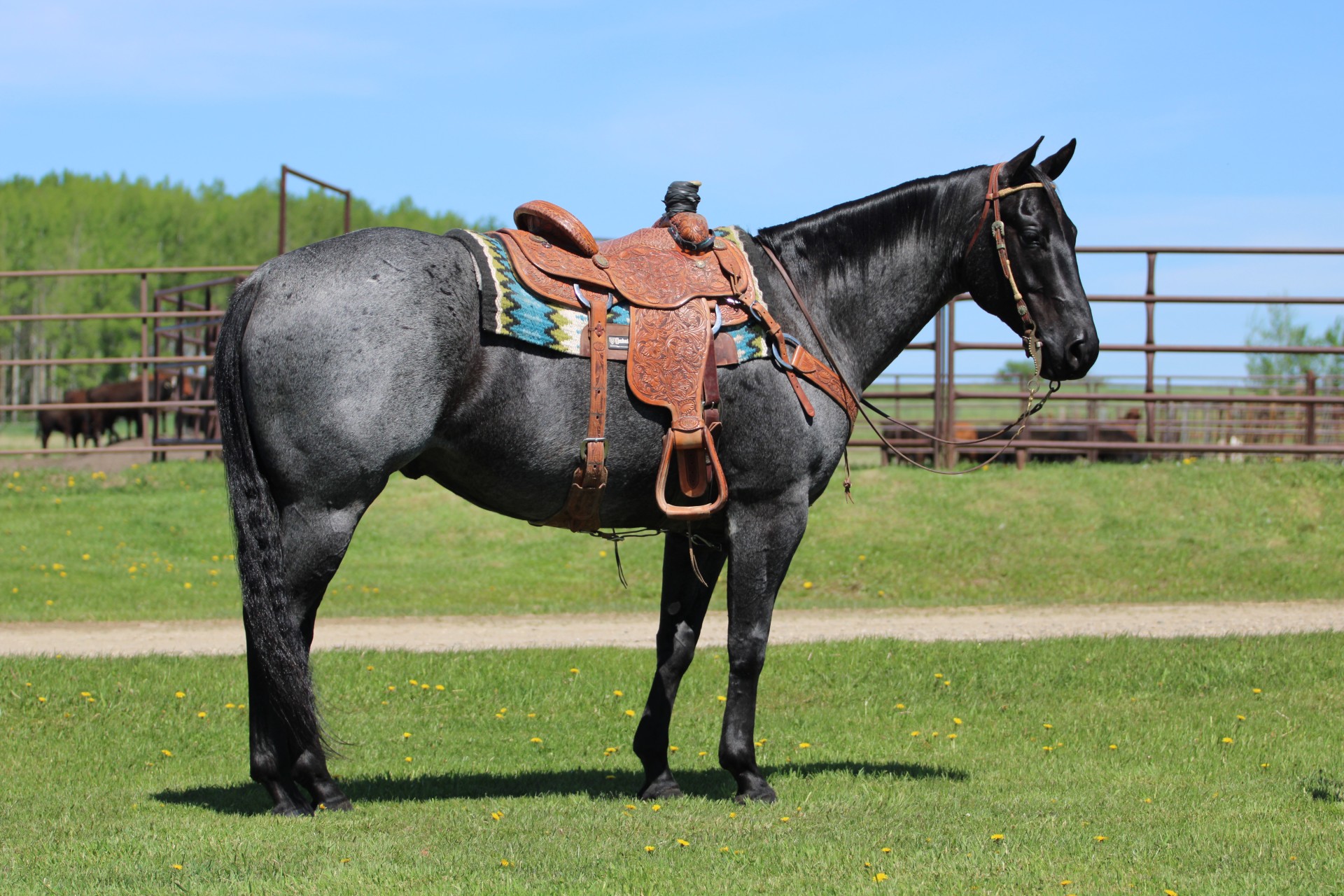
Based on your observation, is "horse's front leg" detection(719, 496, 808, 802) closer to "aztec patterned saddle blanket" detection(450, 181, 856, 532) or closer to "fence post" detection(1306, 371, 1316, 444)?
"aztec patterned saddle blanket" detection(450, 181, 856, 532)

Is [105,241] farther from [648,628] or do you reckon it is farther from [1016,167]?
[1016,167]

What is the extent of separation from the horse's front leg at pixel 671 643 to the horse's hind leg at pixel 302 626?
116cm

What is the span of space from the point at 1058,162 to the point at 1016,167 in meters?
0.18

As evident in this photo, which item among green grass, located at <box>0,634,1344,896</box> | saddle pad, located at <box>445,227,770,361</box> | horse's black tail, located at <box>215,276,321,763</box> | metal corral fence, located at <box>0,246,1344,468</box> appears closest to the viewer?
green grass, located at <box>0,634,1344,896</box>

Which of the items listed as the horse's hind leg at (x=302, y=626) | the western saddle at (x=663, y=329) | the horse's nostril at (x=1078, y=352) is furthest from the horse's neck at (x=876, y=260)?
the horse's hind leg at (x=302, y=626)

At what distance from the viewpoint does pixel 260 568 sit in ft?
13.3

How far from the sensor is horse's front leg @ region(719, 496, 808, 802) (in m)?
4.64

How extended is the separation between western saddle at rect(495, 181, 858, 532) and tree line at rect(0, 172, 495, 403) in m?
55.0

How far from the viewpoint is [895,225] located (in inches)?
199

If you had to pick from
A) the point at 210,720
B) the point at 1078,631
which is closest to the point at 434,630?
the point at 210,720

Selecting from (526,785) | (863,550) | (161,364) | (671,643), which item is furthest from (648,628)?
(161,364)

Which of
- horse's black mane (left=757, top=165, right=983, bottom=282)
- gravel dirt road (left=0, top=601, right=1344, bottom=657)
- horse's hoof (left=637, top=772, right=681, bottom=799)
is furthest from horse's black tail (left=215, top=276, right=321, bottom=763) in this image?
gravel dirt road (left=0, top=601, right=1344, bottom=657)

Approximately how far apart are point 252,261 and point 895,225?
81808mm

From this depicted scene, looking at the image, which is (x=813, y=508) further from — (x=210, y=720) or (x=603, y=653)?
(x=210, y=720)
